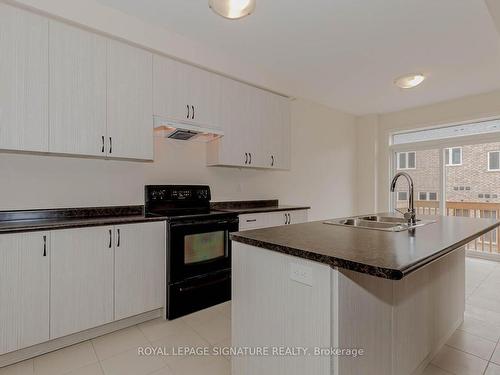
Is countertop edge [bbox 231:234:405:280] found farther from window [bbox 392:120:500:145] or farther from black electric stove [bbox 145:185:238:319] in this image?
window [bbox 392:120:500:145]

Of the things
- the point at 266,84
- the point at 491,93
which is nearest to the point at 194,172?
the point at 266,84

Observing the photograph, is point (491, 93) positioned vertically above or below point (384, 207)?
above

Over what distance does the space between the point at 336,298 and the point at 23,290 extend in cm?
203

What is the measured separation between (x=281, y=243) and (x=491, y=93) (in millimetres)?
4899

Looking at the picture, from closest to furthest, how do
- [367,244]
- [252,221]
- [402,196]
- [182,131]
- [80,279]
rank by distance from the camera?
1. [367,244]
2. [80,279]
3. [182,131]
4. [252,221]
5. [402,196]

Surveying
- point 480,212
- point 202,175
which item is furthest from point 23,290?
point 480,212

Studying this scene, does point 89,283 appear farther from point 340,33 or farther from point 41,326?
point 340,33

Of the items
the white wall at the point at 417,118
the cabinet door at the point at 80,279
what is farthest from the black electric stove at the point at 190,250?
the white wall at the point at 417,118

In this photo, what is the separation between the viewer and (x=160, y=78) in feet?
8.89

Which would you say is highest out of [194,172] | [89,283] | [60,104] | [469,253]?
[60,104]

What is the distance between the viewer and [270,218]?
3441 mm

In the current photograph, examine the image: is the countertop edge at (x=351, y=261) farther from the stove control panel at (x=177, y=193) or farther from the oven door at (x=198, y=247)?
the stove control panel at (x=177, y=193)

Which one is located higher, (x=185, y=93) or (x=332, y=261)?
(x=185, y=93)

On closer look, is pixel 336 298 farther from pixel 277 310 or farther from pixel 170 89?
pixel 170 89
